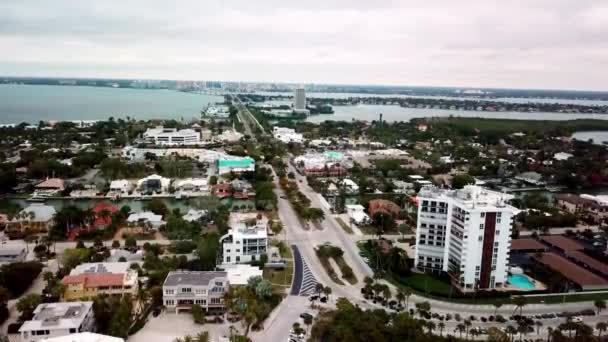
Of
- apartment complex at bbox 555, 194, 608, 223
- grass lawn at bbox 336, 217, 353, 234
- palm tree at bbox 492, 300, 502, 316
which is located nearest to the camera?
palm tree at bbox 492, 300, 502, 316

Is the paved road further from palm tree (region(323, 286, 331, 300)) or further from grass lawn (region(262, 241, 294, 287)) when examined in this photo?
palm tree (region(323, 286, 331, 300))

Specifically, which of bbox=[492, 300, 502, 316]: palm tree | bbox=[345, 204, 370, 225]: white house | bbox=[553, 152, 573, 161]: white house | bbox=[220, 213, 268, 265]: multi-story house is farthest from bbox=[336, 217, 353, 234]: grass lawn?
bbox=[553, 152, 573, 161]: white house

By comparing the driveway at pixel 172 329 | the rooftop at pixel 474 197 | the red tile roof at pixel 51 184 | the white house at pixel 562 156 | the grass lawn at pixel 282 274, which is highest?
the rooftop at pixel 474 197

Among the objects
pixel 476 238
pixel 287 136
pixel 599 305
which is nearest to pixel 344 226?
pixel 476 238

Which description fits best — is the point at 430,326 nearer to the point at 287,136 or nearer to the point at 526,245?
the point at 526,245

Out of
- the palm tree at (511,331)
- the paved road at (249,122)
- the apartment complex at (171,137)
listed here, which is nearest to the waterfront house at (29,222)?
the palm tree at (511,331)

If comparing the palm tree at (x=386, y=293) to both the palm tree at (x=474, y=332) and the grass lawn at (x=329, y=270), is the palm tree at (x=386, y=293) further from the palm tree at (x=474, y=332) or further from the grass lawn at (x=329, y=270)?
the palm tree at (x=474, y=332)

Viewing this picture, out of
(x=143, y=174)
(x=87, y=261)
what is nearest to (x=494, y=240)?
(x=87, y=261)
